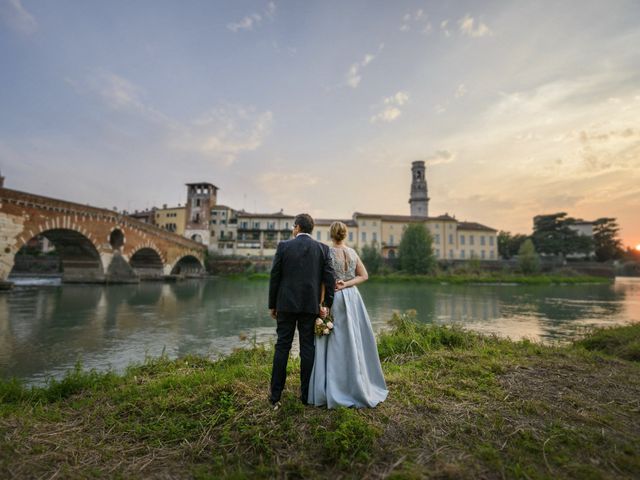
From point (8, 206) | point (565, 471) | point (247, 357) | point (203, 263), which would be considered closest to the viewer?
point (565, 471)

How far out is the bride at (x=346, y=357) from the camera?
11.0 ft

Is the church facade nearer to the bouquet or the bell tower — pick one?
the bell tower

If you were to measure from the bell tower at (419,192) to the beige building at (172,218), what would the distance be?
47436 millimetres

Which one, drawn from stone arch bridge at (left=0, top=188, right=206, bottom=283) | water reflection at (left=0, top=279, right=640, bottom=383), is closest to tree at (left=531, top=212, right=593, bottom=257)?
water reflection at (left=0, top=279, right=640, bottom=383)

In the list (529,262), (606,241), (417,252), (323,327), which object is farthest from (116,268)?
(606,241)

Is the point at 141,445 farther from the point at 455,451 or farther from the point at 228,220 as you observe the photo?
the point at 228,220

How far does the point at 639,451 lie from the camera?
2.48 meters

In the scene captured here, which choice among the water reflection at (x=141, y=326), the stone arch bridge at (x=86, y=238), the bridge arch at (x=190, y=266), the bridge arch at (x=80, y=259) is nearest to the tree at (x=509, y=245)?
the water reflection at (x=141, y=326)

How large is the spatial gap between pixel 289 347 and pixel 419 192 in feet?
230

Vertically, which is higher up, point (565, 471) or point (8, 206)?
point (8, 206)

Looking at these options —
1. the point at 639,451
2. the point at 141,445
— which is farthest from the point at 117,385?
the point at 639,451

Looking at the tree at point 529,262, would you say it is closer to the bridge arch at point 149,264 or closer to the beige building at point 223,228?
the beige building at point 223,228

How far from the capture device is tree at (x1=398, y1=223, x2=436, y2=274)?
150 ft

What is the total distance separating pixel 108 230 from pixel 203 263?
70.8ft
